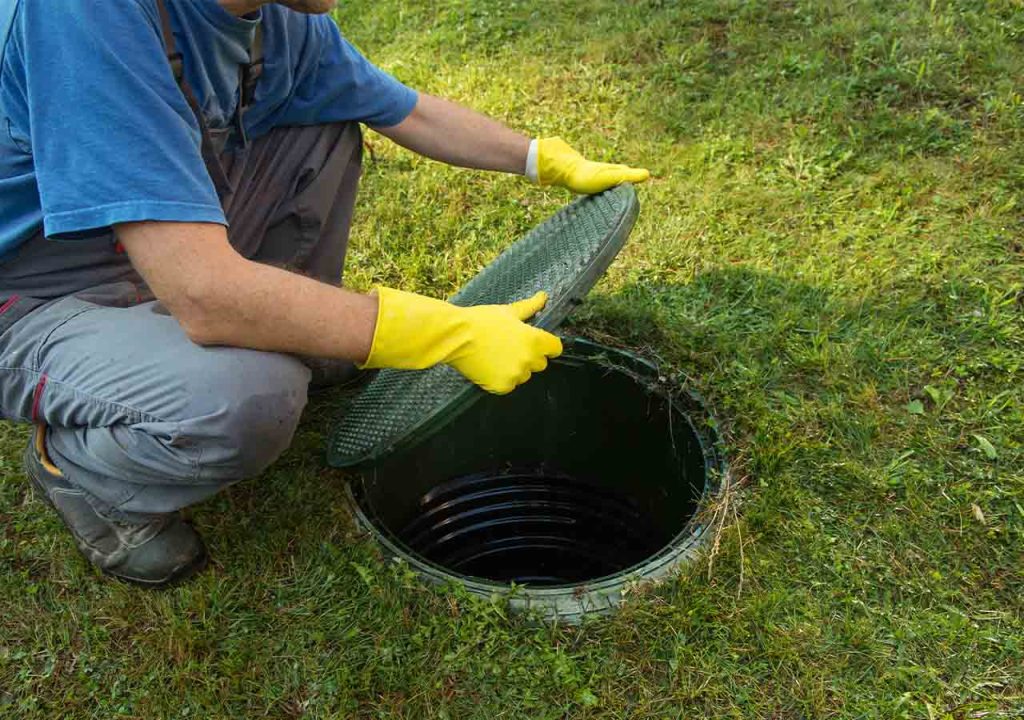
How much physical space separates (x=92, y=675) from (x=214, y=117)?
1199 millimetres

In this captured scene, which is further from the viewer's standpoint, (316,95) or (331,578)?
(316,95)

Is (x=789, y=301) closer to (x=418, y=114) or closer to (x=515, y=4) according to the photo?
(x=418, y=114)

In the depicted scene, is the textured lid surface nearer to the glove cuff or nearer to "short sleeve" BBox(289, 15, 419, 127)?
the glove cuff

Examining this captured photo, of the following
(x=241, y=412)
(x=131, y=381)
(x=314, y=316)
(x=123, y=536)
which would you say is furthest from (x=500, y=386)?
(x=123, y=536)

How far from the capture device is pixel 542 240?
7.91 ft

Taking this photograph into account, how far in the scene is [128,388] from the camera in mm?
1808

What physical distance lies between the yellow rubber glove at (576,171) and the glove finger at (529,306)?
24.9 inches

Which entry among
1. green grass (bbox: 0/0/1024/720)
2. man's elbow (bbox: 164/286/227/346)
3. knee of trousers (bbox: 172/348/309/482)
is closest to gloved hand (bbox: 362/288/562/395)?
knee of trousers (bbox: 172/348/309/482)

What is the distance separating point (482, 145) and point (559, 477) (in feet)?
3.42

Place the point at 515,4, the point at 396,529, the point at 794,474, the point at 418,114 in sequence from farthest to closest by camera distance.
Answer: the point at 515,4
the point at 396,529
the point at 418,114
the point at 794,474

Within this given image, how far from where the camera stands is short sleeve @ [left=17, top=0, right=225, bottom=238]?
4.97ft

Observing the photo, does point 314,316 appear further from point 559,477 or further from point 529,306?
point 559,477

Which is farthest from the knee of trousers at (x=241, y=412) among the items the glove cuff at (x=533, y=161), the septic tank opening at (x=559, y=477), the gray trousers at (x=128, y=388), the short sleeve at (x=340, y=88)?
the glove cuff at (x=533, y=161)

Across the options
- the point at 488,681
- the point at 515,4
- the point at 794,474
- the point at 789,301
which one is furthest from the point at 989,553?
the point at 515,4
